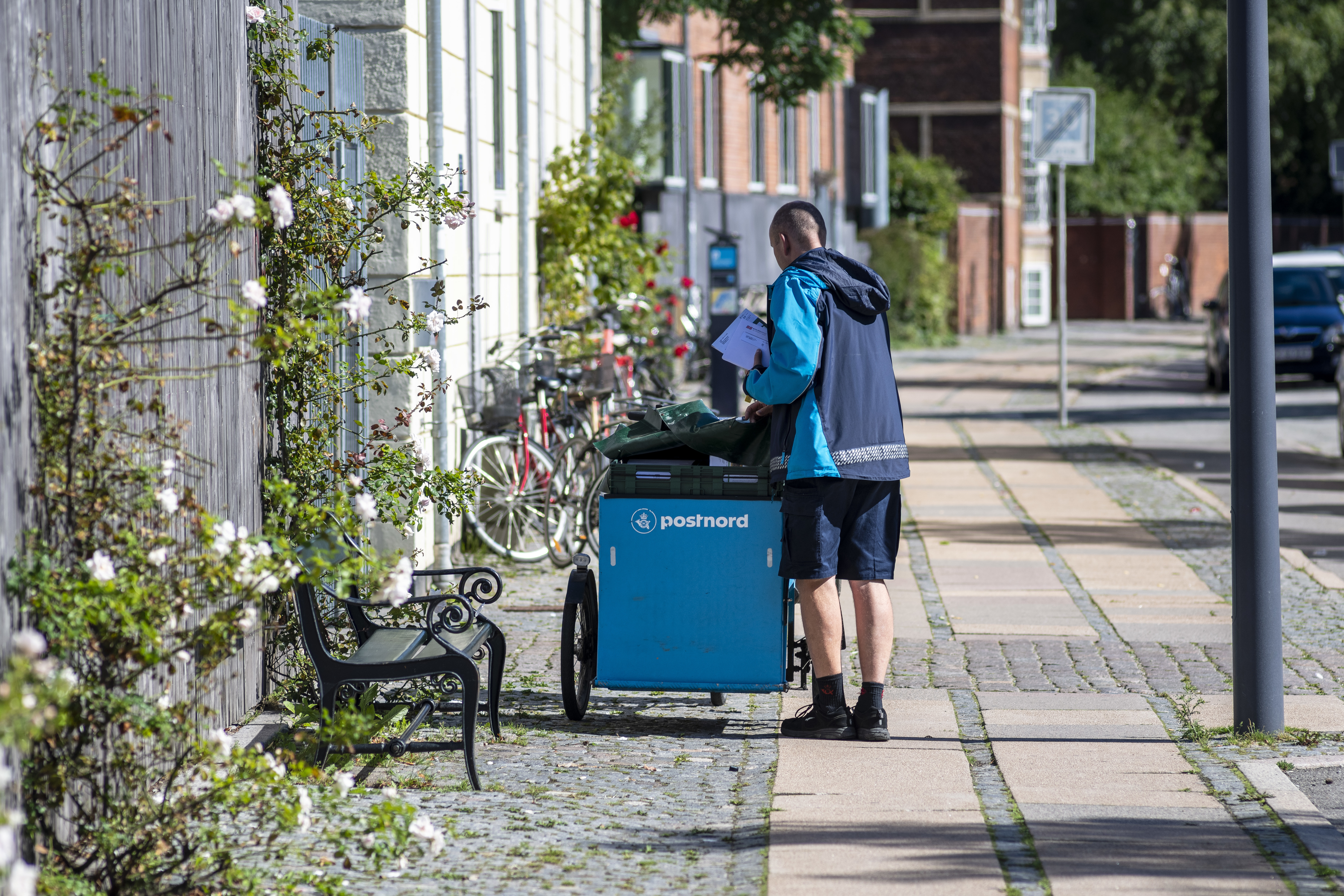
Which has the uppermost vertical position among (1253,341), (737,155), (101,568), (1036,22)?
(1036,22)

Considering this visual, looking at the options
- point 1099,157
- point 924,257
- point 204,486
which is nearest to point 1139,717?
point 204,486

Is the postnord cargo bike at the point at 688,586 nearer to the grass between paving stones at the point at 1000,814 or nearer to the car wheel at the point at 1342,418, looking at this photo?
the grass between paving stones at the point at 1000,814

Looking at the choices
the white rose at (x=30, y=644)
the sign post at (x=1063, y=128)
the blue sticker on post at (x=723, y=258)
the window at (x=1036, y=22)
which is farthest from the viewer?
the window at (x=1036, y=22)

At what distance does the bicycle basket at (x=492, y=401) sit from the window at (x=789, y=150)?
72.9 ft

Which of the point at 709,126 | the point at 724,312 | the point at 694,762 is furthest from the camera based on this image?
the point at 709,126

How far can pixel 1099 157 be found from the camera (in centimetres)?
4894

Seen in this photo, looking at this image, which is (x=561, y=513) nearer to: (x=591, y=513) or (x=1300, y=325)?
(x=591, y=513)

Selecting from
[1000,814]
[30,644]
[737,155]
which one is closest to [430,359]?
[1000,814]

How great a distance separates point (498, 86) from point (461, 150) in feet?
5.74

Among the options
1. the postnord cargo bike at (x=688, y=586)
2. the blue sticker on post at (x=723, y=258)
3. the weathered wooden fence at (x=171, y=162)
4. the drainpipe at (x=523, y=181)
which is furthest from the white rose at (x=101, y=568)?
the blue sticker on post at (x=723, y=258)

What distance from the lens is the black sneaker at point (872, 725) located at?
579cm

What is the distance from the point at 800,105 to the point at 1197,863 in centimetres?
1805

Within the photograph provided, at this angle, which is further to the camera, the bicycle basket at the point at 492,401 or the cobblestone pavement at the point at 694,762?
the bicycle basket at the point at 492,401

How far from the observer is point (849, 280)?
19.0 ft
